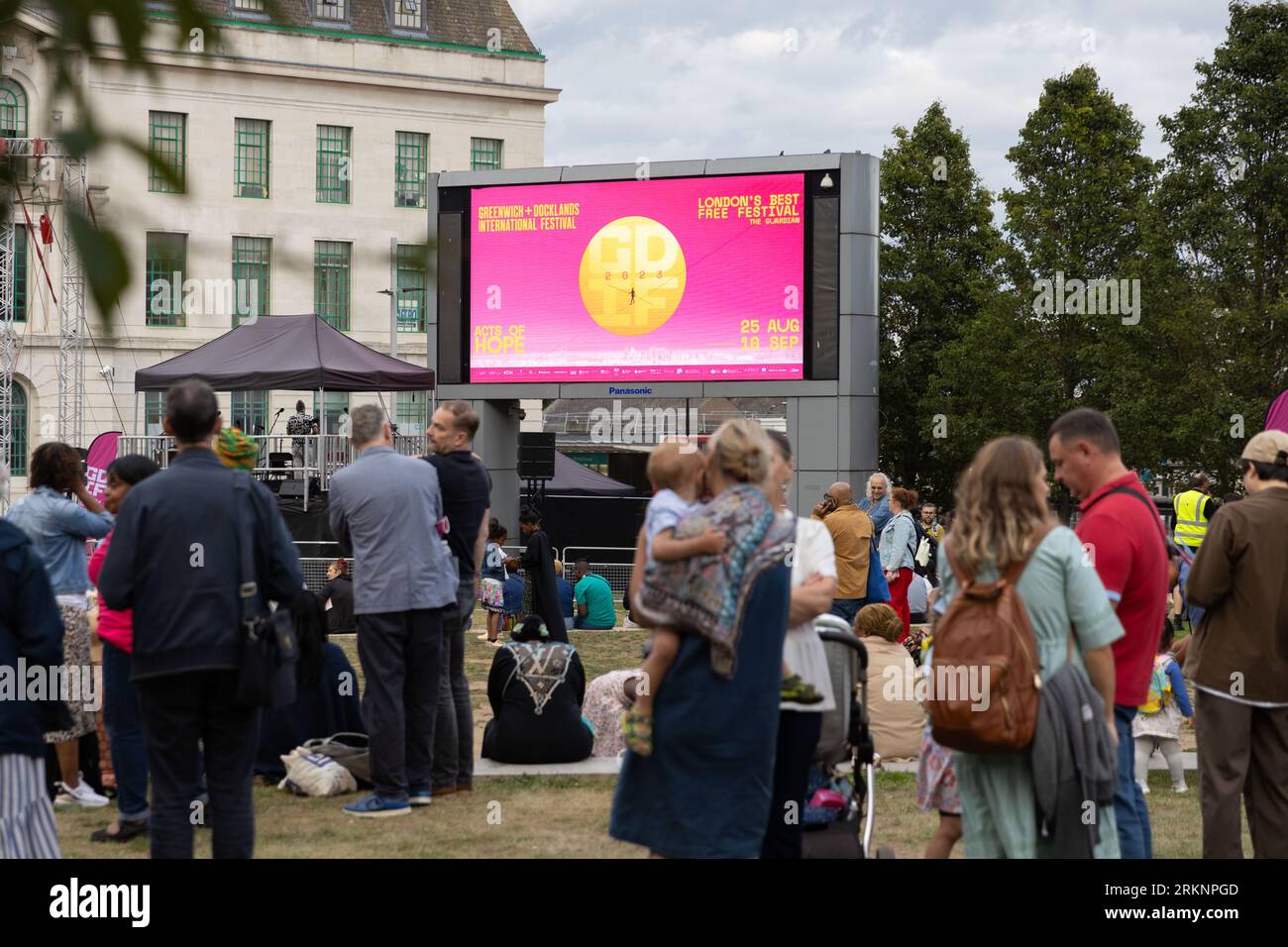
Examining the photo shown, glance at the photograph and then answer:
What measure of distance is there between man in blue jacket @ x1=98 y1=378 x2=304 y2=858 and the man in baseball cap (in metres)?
3.97

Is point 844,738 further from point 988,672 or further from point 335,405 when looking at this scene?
point 335,405

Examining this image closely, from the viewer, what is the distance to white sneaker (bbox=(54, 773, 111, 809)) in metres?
8.58

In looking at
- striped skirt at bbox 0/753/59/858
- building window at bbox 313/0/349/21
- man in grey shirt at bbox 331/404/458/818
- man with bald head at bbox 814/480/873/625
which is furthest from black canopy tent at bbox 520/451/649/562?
striped skirt at bbox 0/753/59/858

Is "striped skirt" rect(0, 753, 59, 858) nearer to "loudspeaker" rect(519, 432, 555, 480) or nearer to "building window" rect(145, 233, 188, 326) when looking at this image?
"building window" rect(145, 233, 188, 326)

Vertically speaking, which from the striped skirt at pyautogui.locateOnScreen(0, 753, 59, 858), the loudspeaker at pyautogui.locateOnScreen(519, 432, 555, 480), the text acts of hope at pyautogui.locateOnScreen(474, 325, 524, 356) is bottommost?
the striped skirt at pyautogui.locateOnScreen(0, 753, 59, 858)

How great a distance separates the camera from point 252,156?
4409cm

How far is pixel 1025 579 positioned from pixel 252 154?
1668 inches

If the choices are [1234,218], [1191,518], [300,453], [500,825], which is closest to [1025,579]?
[500,825]

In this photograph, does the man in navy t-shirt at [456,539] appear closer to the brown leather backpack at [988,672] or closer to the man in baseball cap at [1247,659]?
the man in baseball cap at [1247,659]

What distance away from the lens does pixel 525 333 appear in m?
24.9

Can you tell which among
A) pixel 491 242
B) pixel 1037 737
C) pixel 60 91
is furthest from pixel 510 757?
pixel 491 242

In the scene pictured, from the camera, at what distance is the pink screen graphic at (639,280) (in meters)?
23.9

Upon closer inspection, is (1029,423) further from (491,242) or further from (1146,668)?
(1146,668)
